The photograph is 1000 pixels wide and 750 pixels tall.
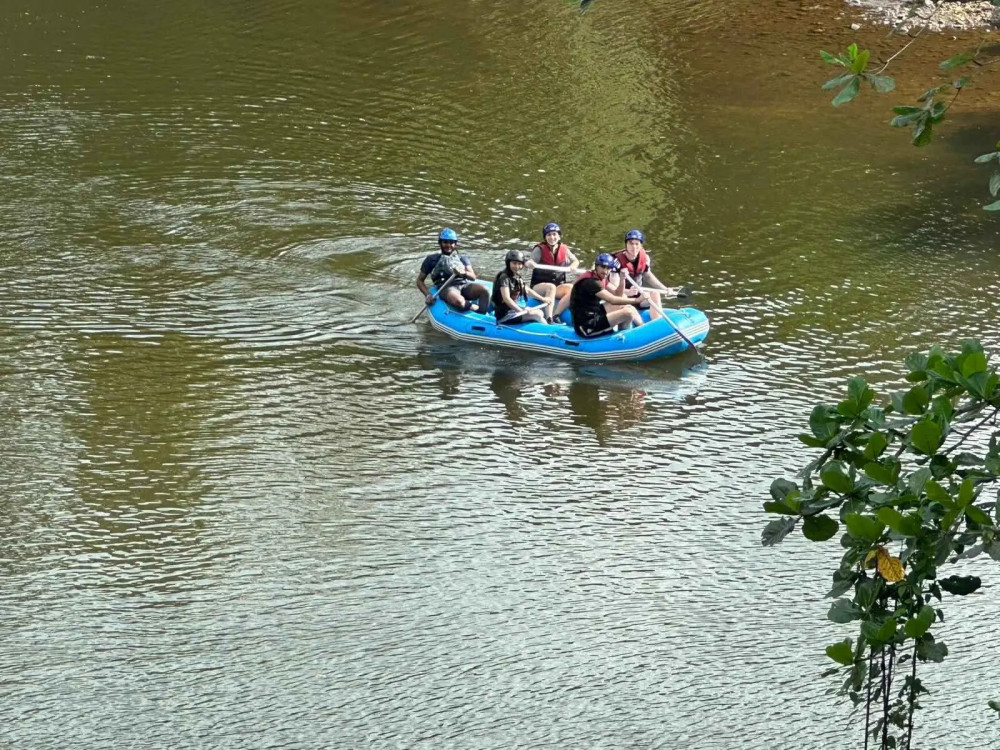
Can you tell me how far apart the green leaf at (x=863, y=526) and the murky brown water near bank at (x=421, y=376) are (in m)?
4.26

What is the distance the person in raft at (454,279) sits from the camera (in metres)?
13.4

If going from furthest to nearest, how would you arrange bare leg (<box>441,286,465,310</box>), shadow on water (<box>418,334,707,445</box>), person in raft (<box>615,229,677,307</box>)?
bare leg (<box>441,286,465,310</box>) < person in raft (<box>615,229,677,307</box>) < shadow on water (<box>418,334,707,445</box>)

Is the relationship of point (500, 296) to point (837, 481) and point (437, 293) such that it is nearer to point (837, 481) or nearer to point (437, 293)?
point (437, 293)

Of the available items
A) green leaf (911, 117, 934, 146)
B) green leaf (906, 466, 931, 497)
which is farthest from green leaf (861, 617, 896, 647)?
green leaf (911, 117, 934, 146)

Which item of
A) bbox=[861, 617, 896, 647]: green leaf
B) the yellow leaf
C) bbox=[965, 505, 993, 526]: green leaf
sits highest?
bbox=[965, 505, 993, 526]: green leaf

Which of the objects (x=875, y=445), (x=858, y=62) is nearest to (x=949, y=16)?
(x=858, y=62)

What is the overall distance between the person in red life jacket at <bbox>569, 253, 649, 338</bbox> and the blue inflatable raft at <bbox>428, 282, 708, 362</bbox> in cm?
11

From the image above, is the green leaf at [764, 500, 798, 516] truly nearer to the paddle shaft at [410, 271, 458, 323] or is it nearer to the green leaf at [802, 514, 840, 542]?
the green leaf at [802, 514, 840, 542]

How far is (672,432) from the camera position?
11281 mm

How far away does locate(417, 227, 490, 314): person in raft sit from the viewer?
44.0 feet

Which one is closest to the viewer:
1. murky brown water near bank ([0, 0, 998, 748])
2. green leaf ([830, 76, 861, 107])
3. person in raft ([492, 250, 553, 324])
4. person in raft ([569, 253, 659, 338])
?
green leaf ([830, 76, 861, 107])

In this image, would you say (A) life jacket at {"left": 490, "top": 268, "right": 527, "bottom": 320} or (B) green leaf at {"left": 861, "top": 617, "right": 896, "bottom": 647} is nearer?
(B) green leaf at {"left": 861, "top": 617, "right": 896, "bottom": 647}

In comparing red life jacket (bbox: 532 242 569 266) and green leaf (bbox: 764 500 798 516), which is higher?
red life jacket (bbox: 532 242 569 266)

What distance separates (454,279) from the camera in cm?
1343
